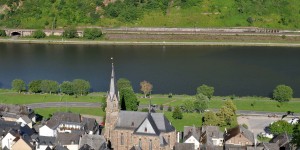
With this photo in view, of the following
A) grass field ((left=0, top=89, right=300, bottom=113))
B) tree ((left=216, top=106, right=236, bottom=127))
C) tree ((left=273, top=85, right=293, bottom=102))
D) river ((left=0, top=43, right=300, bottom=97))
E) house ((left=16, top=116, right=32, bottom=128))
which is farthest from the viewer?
river ((left=0, top=43, right=300, bottom=97))

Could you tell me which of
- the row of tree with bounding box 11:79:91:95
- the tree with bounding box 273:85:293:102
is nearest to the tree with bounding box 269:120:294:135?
the tree with bounding box 273:85:293:102

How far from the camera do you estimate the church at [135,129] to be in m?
51.0

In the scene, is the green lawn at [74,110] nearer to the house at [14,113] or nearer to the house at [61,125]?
the house at [14,113]

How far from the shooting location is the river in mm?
90625

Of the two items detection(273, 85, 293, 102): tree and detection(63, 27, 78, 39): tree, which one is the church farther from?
detection(63, 27, 78, 39): tree

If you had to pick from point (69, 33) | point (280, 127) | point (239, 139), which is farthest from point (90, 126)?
point (69, 33)

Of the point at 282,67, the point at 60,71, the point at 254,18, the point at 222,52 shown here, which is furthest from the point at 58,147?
the point at 254,18

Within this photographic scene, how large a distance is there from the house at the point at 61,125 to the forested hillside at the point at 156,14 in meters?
83.5

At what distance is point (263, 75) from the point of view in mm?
98125

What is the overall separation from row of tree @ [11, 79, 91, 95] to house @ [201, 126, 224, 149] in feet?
93.0

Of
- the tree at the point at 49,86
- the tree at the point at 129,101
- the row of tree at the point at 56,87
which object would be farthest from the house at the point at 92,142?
the tree at the point at 49,86

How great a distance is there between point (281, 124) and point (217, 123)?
8578 mm

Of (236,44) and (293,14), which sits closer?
(236,44)

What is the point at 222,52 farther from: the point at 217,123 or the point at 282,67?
the point at 217,123
